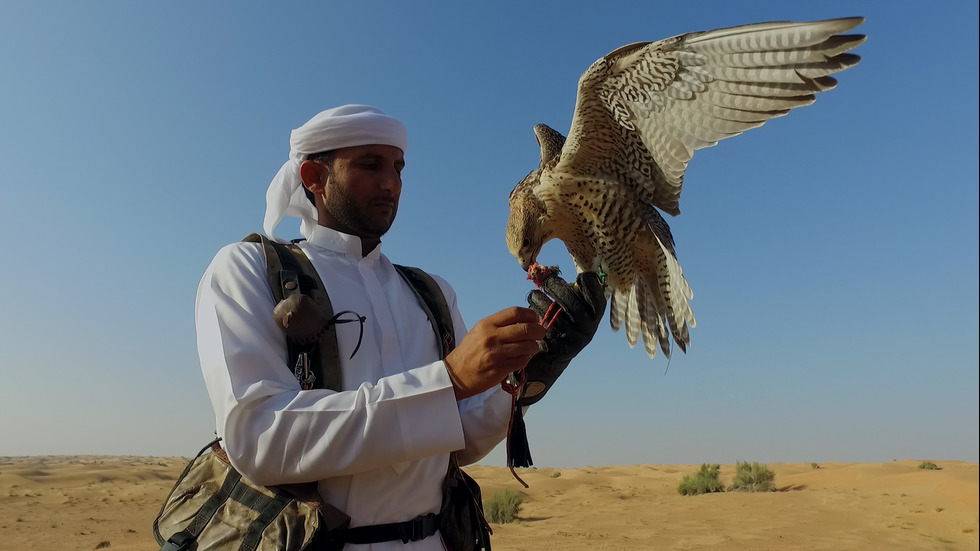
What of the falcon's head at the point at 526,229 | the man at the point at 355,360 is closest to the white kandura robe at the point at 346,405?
the man at the point at 355,360

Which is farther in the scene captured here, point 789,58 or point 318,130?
point 789,58

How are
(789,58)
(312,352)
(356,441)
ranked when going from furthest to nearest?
(789,58) < (312,352) < (356,441)

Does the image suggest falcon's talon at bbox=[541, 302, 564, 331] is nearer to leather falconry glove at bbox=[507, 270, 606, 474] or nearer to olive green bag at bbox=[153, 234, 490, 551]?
leather falconry glove at bbox=[507, 270, 606, 474]

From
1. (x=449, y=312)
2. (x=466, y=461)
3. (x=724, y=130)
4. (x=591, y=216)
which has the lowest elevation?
(x=466, y=461)

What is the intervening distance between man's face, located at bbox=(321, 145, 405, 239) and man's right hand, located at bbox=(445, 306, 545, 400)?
65 cm

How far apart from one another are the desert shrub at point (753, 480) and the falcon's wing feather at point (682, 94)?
1064 cm

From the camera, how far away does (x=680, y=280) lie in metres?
2.92

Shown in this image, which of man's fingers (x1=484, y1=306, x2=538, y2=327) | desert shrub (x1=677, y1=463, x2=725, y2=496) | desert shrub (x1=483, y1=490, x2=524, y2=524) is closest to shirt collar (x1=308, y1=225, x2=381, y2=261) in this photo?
man's fingers (x1=484, y1=306, x2=538, y2=327)

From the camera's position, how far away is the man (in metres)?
1.20

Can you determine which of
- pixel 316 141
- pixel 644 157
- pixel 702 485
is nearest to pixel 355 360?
pixel 316 141

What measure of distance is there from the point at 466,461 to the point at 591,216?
1663 millimetres

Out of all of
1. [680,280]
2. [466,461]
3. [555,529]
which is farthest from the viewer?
[555,529]

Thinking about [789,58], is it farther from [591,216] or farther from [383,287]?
[383,287]

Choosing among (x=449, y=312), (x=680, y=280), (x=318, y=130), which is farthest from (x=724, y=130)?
(x=318, y=130)
